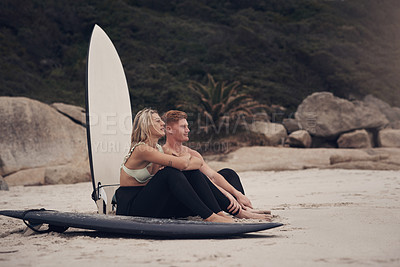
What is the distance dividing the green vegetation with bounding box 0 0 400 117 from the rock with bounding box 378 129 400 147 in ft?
22.7

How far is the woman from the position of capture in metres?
2.78

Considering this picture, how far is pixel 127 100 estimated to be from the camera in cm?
420

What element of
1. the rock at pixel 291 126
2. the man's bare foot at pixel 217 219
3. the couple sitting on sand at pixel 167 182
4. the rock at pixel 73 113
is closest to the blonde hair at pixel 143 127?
the couple sitting on sand at pixel 167 182

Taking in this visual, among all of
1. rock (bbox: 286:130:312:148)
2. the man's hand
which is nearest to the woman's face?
the man's hand

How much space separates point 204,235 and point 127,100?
201 centimetres

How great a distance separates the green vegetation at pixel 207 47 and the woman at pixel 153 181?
13412 millimetres

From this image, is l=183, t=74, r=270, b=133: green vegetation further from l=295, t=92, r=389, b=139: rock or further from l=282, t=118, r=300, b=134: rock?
l=295, t=92, r=389, b=139: rock

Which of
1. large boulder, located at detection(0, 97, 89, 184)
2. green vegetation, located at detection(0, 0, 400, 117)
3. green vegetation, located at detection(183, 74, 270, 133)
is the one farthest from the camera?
green vegetation, located at detection(0, 0, 400, 117)

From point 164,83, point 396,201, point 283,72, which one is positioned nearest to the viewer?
point 396,201

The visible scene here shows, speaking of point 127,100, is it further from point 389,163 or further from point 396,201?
point 389,163

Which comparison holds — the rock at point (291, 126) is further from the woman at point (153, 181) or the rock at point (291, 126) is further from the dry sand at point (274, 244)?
the woman at point (153, 181)

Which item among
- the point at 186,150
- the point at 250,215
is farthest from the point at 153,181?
the point at 250,215

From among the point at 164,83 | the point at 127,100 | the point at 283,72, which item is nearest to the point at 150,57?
the point at 164,83

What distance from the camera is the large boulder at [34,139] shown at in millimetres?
8188
